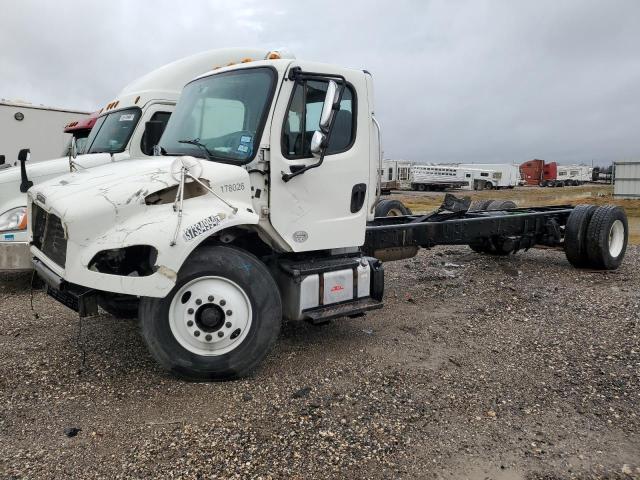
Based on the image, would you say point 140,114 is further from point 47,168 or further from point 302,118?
point 302,118

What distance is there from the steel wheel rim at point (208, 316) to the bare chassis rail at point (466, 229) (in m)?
2.42

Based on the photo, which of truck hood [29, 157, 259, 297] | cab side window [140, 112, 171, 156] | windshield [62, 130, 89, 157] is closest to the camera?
truck hood [29, 157, 259, 297]

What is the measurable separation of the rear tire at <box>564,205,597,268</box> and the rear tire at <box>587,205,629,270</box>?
7 cm

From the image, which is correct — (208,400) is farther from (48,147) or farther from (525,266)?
(48,147)

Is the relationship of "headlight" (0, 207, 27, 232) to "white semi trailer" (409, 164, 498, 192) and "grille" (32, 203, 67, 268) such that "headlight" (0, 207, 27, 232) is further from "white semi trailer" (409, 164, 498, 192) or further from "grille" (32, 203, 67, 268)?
"white semi trailer" (409, 164, 498, 192)

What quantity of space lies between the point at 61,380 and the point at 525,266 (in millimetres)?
7581

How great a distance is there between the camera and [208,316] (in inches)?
154

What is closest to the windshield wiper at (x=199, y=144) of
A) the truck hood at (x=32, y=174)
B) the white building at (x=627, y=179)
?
the truck hood at (x=32, y=174)

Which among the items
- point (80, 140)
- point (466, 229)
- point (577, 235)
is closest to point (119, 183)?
point (466, 229)

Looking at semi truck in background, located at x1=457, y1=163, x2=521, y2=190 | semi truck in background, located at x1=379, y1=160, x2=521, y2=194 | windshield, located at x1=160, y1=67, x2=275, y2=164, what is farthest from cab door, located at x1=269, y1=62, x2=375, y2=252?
semi truck in background, located at x1=457, y1=163, x2=521, y2=190

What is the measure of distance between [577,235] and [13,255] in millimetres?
8084

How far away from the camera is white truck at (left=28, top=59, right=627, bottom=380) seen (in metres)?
3.68

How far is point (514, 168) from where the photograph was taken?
58.5 m

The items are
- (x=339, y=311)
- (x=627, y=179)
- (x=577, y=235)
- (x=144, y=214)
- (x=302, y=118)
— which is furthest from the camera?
(x=627, y=179)
